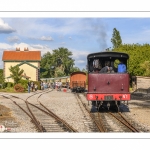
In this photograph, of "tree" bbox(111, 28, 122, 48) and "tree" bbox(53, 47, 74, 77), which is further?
"tree" bbox(53, 47, 74, 77)

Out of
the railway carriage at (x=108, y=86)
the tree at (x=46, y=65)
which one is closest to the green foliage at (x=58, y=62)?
the tree at (x=46, y=65)

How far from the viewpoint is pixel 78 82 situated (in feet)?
136

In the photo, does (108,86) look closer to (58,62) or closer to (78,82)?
(78,82)

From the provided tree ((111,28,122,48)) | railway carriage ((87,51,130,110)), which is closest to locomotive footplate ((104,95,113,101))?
railway carriage ((87,51,130,110))

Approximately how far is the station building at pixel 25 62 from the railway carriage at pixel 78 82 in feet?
59.5

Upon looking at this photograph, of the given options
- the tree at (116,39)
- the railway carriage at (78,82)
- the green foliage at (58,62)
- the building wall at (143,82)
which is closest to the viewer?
the building wall at (143,82)

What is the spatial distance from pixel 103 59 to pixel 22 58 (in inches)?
1995

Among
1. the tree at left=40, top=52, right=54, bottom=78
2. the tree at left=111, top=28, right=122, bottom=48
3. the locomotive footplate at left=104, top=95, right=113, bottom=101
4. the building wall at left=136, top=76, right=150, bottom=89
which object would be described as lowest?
the locomotive footplate at left=104, top=95, right=113, bottom=101

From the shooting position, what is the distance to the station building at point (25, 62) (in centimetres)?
6147

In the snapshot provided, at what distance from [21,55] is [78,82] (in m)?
28.3

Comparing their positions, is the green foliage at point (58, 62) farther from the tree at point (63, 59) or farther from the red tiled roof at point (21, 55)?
the red tiled roof at point (21, 55)

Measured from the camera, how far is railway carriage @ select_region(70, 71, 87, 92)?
40222 millimetres

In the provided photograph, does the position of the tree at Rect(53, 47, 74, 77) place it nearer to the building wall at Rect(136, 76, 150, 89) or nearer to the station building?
the station building

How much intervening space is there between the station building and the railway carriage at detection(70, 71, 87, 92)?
59.5ft
